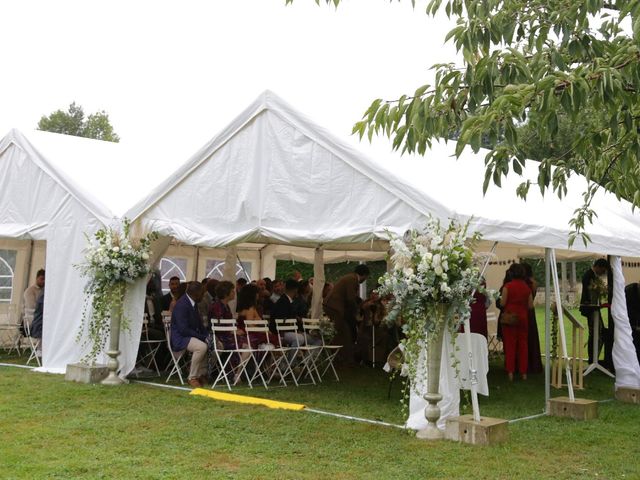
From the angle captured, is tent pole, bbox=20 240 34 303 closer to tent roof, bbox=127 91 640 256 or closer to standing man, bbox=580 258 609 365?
tent roof, bbox=127 91 640 256

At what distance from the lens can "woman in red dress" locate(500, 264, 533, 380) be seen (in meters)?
9.96

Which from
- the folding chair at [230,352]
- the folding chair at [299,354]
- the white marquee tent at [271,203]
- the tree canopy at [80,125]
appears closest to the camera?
the white marquee tent at [271,203]

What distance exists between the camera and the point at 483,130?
3.55 meters

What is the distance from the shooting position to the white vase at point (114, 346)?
9.26 meters

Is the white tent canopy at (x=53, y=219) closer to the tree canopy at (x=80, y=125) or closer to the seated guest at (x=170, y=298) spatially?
the seated guest at (x=170, y=298)

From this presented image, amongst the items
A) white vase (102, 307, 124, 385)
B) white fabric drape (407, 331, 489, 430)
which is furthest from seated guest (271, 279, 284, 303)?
white fabric drape (407, 331, 489, 430)

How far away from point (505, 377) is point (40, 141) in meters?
7.69

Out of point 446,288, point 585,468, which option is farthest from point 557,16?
point 585,468

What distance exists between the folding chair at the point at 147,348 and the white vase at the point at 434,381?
15.7 ft

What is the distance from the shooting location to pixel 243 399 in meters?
8.12

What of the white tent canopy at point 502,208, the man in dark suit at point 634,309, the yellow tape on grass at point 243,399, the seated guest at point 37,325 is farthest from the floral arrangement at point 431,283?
the seated guest at point 37,325

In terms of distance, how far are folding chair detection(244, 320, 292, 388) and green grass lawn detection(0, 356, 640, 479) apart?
0.51 metres

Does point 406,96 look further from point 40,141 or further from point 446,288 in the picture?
point 40,141

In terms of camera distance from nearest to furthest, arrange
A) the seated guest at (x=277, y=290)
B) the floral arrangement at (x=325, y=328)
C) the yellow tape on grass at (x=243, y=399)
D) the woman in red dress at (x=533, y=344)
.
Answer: the yellow tape on grass at (x=243, y=399)
the floral arrangement at (x=325, y=328)
the woman in red dress at (x=533, y=344)
the seated guest at (x=277, y=290)
